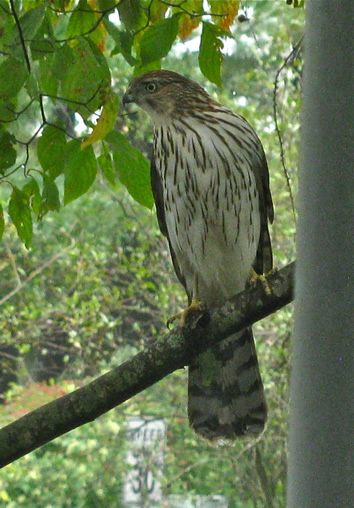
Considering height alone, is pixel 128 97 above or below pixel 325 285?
above

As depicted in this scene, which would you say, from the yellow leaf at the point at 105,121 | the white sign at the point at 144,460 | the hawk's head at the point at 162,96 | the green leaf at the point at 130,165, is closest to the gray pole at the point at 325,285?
the yellow leaf at the point at 105,121

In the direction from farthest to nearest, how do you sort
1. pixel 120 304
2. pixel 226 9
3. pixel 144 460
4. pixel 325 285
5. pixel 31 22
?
1. pixel 120 304
2. pixel 144 460
3. pixel 226 9
4. pixel 31 22
5. pixel 325 285

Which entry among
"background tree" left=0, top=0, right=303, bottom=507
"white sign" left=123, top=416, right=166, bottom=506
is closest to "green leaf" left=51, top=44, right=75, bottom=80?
"background tree" left=0, top=0, right=303, bottom=507

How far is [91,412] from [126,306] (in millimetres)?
A: 2537

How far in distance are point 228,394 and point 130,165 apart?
71cm

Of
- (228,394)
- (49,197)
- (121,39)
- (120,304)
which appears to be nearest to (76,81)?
(121,39)

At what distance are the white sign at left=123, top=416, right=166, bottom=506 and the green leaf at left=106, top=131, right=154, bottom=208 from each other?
2399 millimetres

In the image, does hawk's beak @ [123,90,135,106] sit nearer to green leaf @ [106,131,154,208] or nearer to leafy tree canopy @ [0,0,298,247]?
leafy tree canopy @ [0,0,298,247]

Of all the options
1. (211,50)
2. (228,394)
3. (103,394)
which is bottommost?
(103,394)

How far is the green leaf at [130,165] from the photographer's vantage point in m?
0.99

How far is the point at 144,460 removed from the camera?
326 centimetres

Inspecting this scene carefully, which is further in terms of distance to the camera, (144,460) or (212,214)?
(144,460)

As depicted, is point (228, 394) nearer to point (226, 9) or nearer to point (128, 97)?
point (128, 97)

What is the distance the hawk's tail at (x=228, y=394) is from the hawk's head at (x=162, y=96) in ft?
1.64
